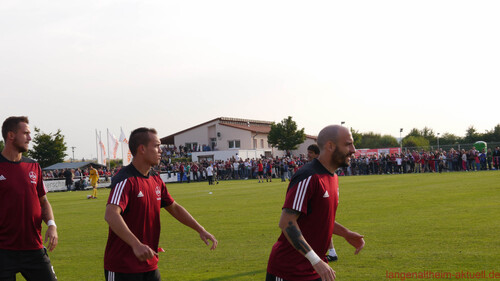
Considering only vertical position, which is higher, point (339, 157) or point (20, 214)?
point (339, 157)

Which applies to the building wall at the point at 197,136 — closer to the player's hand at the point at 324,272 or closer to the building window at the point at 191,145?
the building window at the point at 191,145

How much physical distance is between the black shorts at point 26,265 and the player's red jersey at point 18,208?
0.06 metres

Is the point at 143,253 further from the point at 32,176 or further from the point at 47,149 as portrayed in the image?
the point at 47,149

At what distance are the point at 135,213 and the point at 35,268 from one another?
152 cm

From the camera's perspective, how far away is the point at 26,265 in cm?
591

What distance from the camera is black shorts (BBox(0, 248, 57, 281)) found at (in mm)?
5809

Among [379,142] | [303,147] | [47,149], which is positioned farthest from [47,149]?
[379,142]

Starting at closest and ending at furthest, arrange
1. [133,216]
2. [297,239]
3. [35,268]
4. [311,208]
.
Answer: [297,239] < [311,208] < [133,216] < [35,268]

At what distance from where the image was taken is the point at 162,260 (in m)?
11.1


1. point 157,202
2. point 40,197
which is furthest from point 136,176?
point 40,197

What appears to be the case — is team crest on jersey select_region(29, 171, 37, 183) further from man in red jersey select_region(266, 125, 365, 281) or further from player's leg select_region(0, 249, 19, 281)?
man in red jersey select_region(266, 125, 365, 281)

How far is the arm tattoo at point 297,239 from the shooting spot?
4.51 metres

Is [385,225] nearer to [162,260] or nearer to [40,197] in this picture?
[162,260]

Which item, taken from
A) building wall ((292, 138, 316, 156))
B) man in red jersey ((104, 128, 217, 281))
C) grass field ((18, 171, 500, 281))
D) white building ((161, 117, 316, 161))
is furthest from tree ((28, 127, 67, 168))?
man in red jersey ((104, 128, 217, 281))
